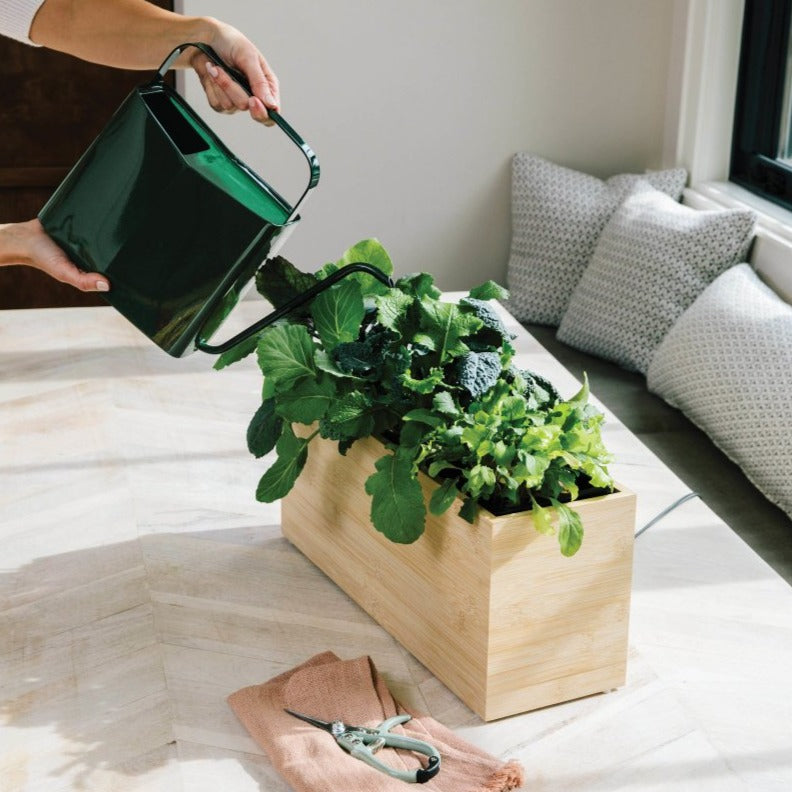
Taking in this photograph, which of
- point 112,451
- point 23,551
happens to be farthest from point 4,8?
point 23,551

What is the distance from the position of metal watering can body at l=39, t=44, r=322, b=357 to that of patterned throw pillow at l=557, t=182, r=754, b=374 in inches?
61.5

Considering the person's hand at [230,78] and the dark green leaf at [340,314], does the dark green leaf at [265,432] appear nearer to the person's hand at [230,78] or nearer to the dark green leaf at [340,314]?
the dark green leaf at [340,314]

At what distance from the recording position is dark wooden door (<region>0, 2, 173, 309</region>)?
3.12 m

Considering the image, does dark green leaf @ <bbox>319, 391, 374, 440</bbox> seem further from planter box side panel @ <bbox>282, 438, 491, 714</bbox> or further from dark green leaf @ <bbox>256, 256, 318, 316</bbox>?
dark green leaf @ <bbox>256, 256, 318, 316</bbox>

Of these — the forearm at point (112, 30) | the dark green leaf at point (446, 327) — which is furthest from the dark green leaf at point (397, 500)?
the forearm at point (112, 30)

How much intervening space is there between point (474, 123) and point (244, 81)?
1.92m

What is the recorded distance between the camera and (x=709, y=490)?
1.97 metres

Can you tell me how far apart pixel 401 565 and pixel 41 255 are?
47 centimetres

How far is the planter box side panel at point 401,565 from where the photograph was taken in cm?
102

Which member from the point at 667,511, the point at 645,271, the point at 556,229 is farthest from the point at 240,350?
the point at 556,229

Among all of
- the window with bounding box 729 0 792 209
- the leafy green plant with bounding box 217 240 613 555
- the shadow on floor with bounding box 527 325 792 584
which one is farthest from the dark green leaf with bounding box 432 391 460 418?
the window with bounding box 729 0 792 209

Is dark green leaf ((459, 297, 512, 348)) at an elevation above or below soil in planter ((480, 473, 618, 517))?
above

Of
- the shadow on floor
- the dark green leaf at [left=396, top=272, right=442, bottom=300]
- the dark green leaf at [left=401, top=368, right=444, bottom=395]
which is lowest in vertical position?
the shadow on floor

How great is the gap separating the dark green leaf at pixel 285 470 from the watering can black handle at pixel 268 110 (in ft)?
0.79
